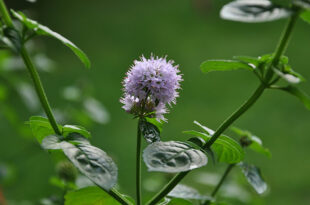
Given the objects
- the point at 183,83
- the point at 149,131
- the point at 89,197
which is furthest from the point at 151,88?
the point at 183,83

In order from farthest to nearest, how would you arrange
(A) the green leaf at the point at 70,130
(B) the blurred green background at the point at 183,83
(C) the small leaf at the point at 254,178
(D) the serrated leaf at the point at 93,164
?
(B) the blurred green background at the point at 183,83, (C) the small leaf at the point at 254,178, (A) the green leaf at the point at 70,130, (D) the serrated leaf at the point at 93,164

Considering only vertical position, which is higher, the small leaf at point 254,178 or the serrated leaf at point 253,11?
the serrated leaf at point 253,11

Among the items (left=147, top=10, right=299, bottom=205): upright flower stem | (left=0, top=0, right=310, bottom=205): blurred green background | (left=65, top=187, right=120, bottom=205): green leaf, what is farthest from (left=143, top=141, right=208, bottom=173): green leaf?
(left=0, top=0, right=310, bottom=205): blurred green background

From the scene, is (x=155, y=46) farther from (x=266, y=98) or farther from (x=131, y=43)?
(x=266, y=98)

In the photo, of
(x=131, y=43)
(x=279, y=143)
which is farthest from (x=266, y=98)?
(x=131, y=43)

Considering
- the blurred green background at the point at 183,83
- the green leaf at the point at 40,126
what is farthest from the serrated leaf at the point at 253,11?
the blurred green background at the point at 183,83

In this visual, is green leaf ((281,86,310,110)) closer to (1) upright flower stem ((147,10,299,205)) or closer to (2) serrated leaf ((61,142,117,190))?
(1) upright flower stem ((147,10,299,205))

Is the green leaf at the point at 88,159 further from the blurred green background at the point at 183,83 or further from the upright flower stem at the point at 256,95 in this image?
the blurred green background at the point at 183,83
